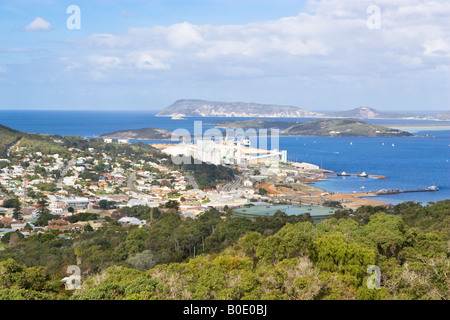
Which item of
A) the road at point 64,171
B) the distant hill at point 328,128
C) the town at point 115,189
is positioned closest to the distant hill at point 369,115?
the distant hill at point 328,128

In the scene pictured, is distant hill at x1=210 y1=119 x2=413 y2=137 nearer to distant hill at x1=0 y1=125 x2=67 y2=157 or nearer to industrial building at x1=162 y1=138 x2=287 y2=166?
industrial building at x1=162 y1=138 x2=287 y2=166

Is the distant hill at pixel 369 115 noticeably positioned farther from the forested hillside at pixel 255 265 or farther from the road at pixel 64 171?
the forested hillside at pixel 255 265

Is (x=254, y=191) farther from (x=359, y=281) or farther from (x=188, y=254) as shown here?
(x=359, y=281)

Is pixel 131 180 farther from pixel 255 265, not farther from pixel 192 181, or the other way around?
pixel 255 265

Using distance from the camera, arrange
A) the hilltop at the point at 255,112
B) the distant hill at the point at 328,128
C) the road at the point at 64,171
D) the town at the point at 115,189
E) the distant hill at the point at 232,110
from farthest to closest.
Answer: the distant hill at the point at 232,110
the hilltop at the point at 255,112
the distant hill at the point at 328,128
the road at the point at 64,171
the town at the point at 115,189

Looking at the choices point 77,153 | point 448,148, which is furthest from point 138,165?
point 448,148

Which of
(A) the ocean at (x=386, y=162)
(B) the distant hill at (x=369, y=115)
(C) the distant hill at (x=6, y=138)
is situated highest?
(B) the distant hill at (x=369, y=115)
